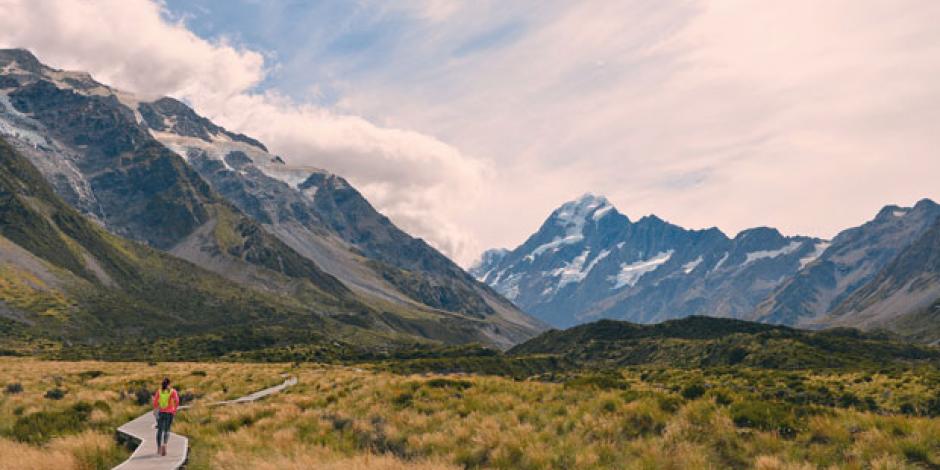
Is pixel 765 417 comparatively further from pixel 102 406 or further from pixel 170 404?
pixel 102 406

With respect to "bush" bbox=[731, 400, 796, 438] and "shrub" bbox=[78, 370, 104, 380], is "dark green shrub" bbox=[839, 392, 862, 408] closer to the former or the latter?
"bush" bbox=[731, 400, 796, 438]

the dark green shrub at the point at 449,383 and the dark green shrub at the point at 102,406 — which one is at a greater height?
the dark green shrub at the point at 102,406

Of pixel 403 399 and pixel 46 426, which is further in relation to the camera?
pixel 403 399

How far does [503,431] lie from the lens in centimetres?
1973

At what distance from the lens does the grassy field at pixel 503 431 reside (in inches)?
642

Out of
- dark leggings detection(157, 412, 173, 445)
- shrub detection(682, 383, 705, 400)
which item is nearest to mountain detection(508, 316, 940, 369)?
shrub detection(682, 383, 705, 400)

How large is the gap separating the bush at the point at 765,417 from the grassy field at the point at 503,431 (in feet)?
0.13

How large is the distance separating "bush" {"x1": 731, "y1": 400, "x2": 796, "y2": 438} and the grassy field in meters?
0.04

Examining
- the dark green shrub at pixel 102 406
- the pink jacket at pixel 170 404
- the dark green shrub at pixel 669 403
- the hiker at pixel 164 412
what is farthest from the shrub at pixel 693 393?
the dark green shrub at pixel 102 406

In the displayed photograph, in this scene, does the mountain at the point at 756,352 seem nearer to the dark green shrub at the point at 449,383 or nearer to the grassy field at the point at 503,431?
the dark green shrub at the point at 449,383

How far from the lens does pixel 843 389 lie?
54.5 m

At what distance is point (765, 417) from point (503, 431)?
24.7ft

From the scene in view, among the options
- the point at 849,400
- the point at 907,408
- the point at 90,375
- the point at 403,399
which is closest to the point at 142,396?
the point at 403,399

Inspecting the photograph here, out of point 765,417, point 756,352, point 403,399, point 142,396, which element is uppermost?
point 142,396
